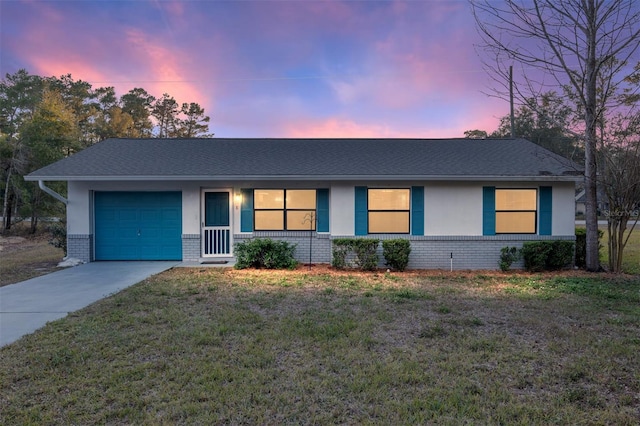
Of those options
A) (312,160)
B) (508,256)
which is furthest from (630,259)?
(312,160)

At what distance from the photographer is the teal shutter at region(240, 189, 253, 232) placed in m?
10.2

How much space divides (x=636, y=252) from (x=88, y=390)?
1645 cm

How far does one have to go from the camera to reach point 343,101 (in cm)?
1773

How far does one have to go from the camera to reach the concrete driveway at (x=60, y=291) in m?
5.01

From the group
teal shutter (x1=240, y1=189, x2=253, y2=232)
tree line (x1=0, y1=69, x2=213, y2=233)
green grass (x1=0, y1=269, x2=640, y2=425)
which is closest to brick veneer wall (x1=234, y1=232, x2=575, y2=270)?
teal shutter (x1=240, y1=189, x2=253, y2=232)

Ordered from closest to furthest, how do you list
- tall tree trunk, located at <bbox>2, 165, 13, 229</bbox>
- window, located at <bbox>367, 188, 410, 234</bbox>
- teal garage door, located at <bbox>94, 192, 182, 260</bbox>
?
1. window, located at <bbox>367, 188, 410, 234</bbox>
2. teal garage door, located at <bbox>94, 192, 182, 260</bbox>
3. tall tree trunk, located at <bbox>2, 165, 13, 229</bbox>

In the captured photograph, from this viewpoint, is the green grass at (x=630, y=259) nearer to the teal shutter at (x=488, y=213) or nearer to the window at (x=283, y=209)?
the teal shutter at (x=488, y=213)

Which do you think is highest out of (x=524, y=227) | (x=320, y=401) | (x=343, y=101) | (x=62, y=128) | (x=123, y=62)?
(x=123, y=62)

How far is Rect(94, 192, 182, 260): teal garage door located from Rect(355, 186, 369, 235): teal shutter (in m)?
5.31

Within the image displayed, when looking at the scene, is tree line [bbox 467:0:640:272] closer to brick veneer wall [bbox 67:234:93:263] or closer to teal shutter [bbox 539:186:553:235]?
teal shutter [bbox 539:186:553:235]

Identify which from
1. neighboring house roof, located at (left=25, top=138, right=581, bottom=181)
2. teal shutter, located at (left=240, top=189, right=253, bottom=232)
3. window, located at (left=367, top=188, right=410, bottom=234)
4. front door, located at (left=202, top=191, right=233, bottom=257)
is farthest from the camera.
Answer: front door, located at (left=202, top=191, right=233, bottom=257)

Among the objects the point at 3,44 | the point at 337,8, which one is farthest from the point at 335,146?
the point at 3,44

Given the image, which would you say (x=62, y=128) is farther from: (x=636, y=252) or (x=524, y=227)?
(x=636, y=252)

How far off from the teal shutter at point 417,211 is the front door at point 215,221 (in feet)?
17.9
